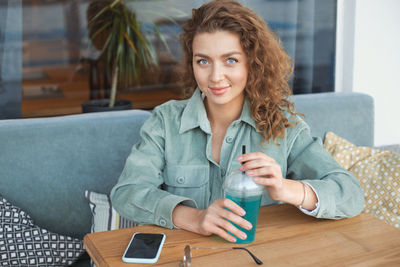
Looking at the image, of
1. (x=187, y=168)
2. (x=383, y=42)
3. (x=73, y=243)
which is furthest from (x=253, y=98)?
(x=383, y=42)

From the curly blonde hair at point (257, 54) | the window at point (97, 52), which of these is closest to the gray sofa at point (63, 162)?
the curly blonde hair at point (257, 54)

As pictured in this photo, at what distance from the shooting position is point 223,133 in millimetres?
1524

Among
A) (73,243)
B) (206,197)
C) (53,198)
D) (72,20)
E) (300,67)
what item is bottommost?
(73,243)

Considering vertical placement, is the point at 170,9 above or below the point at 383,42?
above

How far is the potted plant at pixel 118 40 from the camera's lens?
324cm

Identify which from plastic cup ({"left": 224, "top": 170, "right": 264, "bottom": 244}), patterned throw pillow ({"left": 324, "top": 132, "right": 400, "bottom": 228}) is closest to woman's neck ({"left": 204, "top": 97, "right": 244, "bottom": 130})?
plastic cup ({"left": 224, "top": 170, "right": 264, "bottom": 244})

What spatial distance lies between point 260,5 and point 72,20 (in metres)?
1.31

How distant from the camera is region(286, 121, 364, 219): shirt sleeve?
1233mm

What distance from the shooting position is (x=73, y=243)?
183 cm

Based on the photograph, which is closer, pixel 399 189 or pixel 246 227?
pixel 246 227

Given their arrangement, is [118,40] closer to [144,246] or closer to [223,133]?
[223,133]

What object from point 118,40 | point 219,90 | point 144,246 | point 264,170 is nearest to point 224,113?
point 219,90

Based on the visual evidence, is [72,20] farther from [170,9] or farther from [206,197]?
[206,197]

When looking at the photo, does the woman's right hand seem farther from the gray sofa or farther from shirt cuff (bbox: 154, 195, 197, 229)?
the gray sofa
